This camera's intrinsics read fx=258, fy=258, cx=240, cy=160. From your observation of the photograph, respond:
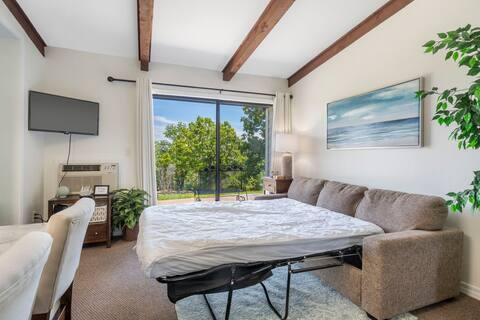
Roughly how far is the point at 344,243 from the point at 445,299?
99 cm

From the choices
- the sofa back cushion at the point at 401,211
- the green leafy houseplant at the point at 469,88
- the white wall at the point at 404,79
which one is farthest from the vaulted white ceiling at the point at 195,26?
the sofa back cushion at the point at 401,211

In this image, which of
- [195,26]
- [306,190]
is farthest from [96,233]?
[195,26]

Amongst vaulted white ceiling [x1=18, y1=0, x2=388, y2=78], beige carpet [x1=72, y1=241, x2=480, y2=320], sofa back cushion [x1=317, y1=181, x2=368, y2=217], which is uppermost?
vaulted white ceiling [x1=18, y1=0, x2=388, y2=78]

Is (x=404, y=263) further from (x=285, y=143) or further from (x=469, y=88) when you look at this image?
(x=285, y=143)

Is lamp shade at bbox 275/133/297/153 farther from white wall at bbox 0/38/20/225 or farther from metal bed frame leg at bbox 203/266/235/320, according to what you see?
white wall at bbox 0/38/20/225

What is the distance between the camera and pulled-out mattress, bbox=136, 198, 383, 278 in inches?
67.0

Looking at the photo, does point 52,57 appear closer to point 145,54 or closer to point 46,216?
point 145,54

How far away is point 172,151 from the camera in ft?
14.6

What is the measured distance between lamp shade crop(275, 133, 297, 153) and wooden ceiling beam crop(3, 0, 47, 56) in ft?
11.8

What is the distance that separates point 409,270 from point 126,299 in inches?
91.5

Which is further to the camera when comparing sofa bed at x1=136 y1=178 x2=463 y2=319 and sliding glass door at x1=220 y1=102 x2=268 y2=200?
sliding glass door at x1=220 y1=102 x2=268 y2=200

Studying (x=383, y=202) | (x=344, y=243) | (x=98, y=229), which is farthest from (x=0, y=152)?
(x=383, y=202)

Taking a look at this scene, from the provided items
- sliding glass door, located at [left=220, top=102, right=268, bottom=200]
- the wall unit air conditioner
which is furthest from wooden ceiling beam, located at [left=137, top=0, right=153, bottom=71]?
the wall unit air conditioner

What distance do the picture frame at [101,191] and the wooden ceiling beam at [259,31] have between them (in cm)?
262
